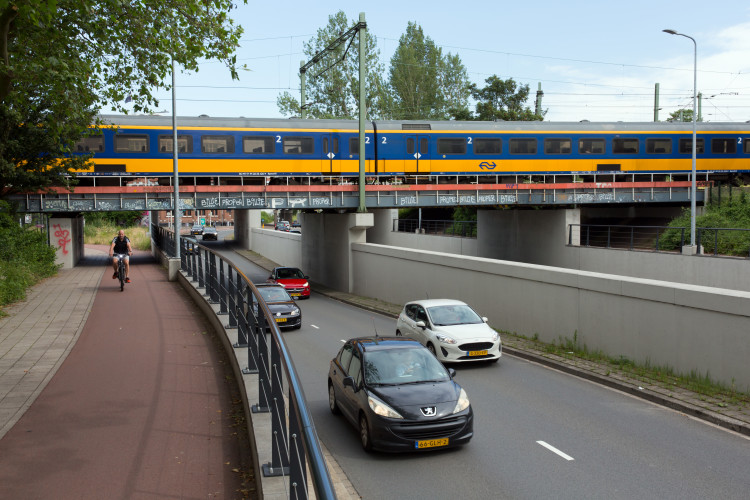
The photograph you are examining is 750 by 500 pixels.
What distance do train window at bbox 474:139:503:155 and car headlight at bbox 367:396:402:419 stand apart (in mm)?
25922

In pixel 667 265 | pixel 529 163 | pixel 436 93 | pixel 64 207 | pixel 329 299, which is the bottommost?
pixel 329 299

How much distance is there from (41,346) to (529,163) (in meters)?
27.7

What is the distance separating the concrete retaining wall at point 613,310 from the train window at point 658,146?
18922mm

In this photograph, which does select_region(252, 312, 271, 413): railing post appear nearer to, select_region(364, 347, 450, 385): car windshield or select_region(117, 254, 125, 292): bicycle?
select_region(364, 347, 450, 385): car windshield

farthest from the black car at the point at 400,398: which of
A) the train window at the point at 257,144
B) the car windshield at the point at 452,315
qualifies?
the train window at the point at 257,144

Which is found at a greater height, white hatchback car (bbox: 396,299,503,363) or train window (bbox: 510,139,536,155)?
train window (bbox: 510,139,536,155)

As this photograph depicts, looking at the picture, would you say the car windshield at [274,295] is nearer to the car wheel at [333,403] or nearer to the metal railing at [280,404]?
the metal railing at [280,404]

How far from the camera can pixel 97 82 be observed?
1327cm

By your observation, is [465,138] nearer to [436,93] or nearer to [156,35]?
[156,35]

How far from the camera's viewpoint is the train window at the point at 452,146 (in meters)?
32.8

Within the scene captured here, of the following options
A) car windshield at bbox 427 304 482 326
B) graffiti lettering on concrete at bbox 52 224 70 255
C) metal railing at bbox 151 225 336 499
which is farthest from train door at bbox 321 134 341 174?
metal railing at bbox 151 225 336 499

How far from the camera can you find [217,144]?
98.1ft

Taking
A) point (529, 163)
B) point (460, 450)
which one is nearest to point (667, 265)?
point (529, 163)

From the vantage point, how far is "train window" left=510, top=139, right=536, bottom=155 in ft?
112
